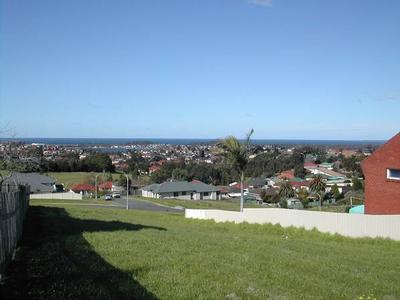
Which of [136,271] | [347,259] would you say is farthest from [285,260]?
[136,271]

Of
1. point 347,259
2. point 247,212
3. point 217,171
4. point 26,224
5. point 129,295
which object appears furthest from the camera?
point 217,171

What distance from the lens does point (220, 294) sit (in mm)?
8000

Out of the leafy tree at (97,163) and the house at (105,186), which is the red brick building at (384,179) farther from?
the leafy tree at (97,163)

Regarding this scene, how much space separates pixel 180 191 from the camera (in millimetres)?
108125

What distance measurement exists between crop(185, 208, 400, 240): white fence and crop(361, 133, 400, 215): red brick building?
9.21m

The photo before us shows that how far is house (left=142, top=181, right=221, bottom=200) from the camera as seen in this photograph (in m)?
105

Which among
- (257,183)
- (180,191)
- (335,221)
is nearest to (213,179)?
(257,183)

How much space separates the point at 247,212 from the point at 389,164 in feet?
33.3

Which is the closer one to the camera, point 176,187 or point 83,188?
point 83,188

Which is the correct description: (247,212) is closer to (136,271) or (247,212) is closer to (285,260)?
(285,260)

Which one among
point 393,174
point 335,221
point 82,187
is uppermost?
point 393,174

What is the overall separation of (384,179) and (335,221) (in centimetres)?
1160

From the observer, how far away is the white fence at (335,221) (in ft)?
67.3

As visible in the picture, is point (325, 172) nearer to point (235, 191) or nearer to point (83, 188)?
point (235, 191)
